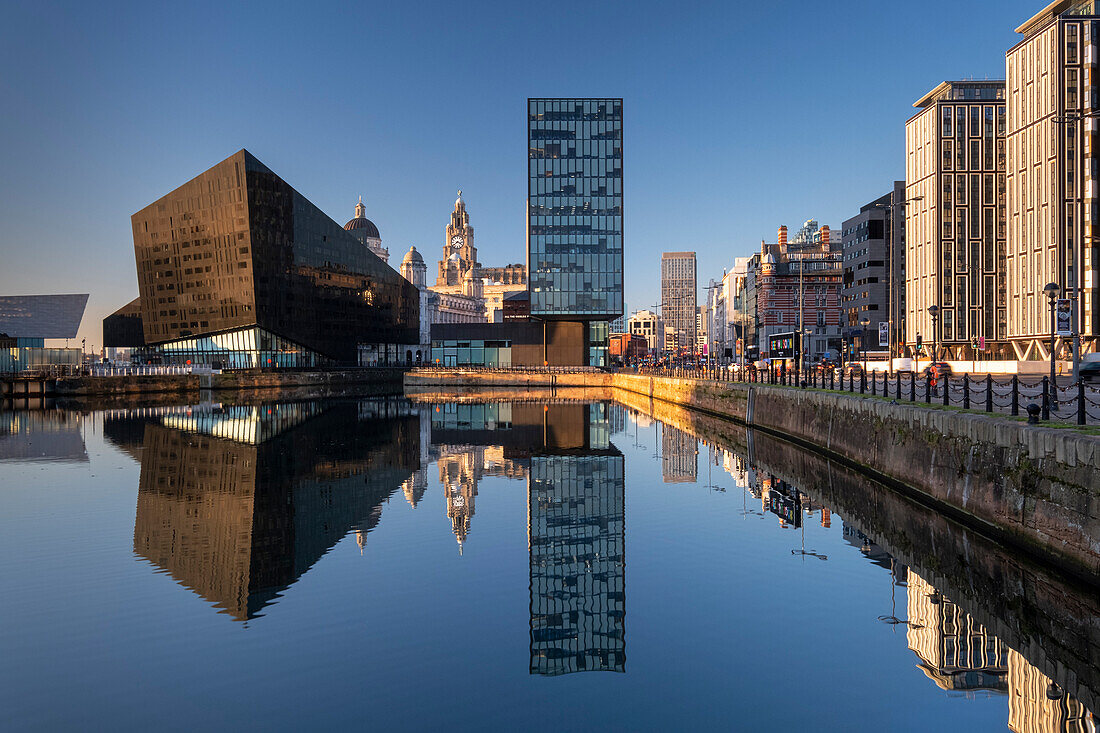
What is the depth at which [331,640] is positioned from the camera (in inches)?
507

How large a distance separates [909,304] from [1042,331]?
2474cm

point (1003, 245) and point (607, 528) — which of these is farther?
point (1003, 245)

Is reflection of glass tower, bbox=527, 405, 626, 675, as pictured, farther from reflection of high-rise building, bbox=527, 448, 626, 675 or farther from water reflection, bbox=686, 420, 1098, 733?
water reflection, bbox=686, 420, 1098, 733

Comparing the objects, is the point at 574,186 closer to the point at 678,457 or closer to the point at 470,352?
the point at 470,352

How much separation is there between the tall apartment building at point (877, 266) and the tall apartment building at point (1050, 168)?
184 ft

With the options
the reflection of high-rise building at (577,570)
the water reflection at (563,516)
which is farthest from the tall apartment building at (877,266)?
the reflection of high-rise building at (577,570)

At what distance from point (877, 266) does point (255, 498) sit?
130327 mm

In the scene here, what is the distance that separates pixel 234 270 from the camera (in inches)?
4131

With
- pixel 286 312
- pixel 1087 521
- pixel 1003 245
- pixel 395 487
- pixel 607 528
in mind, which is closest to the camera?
pixel 1087 521

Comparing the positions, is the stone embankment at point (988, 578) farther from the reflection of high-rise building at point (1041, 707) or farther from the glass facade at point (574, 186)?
the glass facade at point (574, 186)

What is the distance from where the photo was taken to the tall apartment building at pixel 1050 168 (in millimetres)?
60719

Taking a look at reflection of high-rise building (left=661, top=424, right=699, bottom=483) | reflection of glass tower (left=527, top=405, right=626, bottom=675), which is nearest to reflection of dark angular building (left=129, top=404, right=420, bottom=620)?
reflection of glass tower (left=527, top=405, right=626, bottom=675)

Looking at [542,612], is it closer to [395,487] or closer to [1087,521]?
[1087,521]

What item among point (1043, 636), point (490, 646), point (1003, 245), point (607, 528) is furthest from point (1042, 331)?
point (490, 646)
